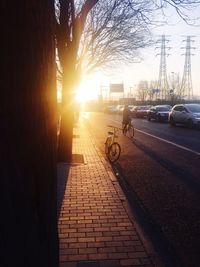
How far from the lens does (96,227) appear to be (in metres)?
5.88

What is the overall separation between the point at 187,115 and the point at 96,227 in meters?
28.5

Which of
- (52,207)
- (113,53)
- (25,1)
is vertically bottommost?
(52,207)

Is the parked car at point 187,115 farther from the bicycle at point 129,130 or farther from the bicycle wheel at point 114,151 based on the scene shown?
the bicycle wheel at point 114,151

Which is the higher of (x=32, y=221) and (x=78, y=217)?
(x=32, y=221)

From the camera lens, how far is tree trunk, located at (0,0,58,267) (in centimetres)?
148

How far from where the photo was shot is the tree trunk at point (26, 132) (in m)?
1.48

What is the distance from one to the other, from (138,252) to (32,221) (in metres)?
3.33

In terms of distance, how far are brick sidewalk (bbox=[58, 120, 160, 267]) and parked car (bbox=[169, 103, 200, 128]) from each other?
23159 mm

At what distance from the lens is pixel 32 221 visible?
1747mm

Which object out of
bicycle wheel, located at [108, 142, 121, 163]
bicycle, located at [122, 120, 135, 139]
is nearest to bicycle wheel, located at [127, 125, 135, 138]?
bicycle, located at [122, 120, 135, 139]

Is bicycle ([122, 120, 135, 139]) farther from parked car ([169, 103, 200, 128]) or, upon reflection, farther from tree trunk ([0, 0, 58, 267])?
tree trunk ([0, 0, 58, 267])

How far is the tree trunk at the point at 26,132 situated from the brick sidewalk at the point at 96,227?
2.66 metres

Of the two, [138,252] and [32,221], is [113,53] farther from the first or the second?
[32,221]

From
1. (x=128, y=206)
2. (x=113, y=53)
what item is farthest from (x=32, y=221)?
(x=113, y=53)
